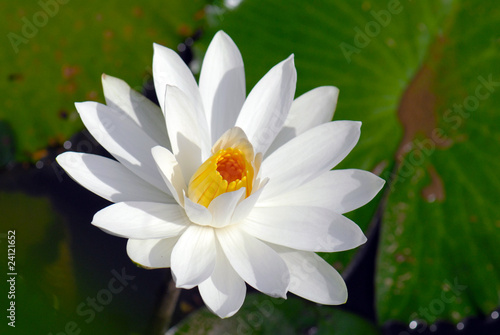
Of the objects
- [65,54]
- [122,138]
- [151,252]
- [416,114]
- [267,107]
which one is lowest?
[416,114]

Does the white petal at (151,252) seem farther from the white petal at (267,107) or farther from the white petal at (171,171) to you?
the white petal at (267,107)

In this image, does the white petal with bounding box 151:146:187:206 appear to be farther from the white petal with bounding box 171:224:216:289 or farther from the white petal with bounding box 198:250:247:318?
the white petal with bounding box 198:250:247:318


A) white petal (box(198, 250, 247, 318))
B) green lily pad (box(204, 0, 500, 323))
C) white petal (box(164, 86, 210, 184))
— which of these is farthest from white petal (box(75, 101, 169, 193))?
green lily pad (box(204, 0, 500, 323))

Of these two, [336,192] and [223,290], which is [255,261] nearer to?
[223,290]

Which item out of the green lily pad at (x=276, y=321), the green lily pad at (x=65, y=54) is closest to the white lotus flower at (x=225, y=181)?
the green lily pad at (x=276, y=321)

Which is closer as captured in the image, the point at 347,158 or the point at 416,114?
the point at 347,158

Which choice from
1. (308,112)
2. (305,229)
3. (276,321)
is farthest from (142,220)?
(276,321)
